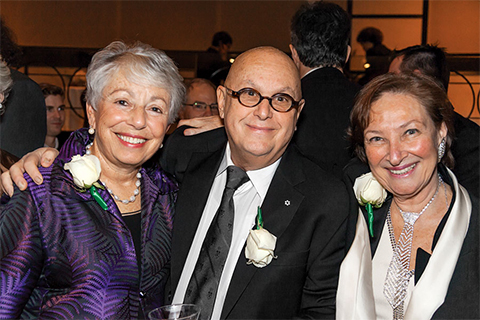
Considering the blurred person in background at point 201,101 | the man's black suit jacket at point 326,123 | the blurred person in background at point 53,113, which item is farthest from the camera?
the blurred person in background at point 53,113

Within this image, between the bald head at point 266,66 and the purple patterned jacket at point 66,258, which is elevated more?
the bald head at point 266,66

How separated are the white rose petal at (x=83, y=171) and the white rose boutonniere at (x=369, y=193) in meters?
1.14

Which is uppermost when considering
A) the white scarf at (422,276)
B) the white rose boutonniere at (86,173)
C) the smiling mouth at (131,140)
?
the smiling mouth at (131,140)

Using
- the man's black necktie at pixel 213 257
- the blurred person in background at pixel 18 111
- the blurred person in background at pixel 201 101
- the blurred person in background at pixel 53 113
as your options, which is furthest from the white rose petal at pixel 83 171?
the blurred person in background at pixel 53 113

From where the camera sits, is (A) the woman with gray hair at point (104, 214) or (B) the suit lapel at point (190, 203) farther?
(B) the suit lapel at point (190, 203)

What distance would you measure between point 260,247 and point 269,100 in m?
0.66

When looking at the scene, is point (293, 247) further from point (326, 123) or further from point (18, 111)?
point (18, 111)

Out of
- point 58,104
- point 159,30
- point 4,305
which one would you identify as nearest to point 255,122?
point 4,305

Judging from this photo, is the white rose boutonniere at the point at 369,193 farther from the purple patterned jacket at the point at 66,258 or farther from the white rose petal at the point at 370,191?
the purple patterned jacket at the point at 66,258

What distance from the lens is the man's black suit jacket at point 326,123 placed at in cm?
294

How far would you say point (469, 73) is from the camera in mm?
6508

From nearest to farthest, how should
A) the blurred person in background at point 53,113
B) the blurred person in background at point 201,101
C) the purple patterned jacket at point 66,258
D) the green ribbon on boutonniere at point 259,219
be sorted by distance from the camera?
the purple patterned jacket at point 66,258, the green ribbon on boutonniere at point 259,219, the blurred person in background at point 201,101, the blurred person in background at point 53,113

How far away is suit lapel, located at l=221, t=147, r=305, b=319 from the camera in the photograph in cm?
217

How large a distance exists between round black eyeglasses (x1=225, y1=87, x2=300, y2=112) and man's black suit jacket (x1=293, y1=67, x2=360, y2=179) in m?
0.66
